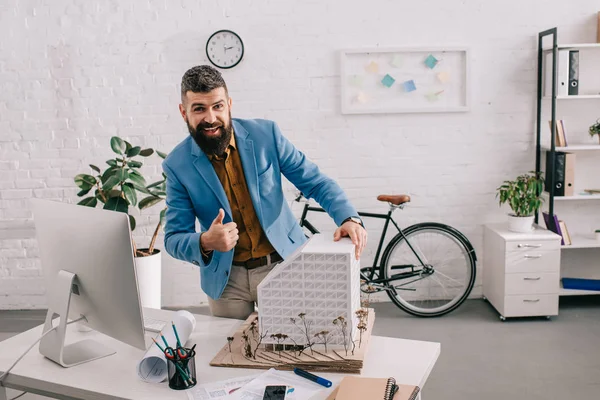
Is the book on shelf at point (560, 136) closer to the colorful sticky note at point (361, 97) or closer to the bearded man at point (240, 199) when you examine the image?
the colorful sticky note at point (361, 97)

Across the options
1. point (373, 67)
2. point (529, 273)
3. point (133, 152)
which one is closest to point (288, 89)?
point (373, 67)

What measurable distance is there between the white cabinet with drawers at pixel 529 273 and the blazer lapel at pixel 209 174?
8.05ft

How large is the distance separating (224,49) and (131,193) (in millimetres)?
1211

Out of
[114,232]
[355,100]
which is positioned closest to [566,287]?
[355,100]

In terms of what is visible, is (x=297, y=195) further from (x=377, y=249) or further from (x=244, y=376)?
(x=244, y=376)

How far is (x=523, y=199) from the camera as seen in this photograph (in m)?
4.32

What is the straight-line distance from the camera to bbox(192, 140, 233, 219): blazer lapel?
238 cm

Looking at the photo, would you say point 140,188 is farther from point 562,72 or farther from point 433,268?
point 562,72

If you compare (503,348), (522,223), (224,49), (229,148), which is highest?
(224,49)

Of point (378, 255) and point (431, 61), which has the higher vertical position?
point (431, 61)

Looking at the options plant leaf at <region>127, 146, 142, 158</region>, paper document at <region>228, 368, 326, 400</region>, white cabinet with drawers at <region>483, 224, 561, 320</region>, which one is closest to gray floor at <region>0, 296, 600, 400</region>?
white cabinet with drawers at <region>483, 224, 561, 320</region>

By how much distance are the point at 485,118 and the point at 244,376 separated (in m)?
3.30

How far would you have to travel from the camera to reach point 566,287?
4578 millimetres

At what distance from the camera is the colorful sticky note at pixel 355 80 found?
14.9 ft
